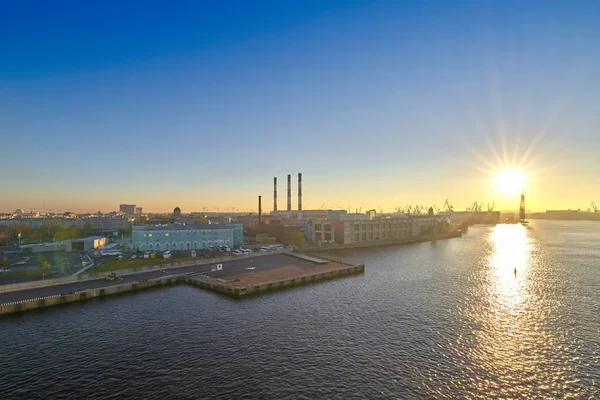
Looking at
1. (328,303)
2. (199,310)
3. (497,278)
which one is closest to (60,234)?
(199,310)

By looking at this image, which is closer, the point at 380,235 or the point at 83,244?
the point at 83,244

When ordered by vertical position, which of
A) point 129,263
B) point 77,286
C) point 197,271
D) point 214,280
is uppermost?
point 129,263

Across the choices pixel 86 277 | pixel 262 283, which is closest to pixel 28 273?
pixel 86 277

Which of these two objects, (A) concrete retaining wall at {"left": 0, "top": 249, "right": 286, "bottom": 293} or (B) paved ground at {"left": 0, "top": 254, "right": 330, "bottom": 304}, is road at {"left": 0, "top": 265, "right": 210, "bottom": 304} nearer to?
(B) paved ground at {"left": 0, "top": 254, "right": 330, "bottom": 304}

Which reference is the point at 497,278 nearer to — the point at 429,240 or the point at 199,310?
the point at 199,310

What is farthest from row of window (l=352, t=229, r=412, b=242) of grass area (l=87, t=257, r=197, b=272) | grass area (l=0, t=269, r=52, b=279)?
grass area (l=0, t=269, r=52, b=279)

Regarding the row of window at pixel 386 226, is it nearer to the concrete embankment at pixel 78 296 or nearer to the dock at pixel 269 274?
the dock at pixel 269 274

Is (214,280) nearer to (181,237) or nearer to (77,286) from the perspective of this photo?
(77,286)
